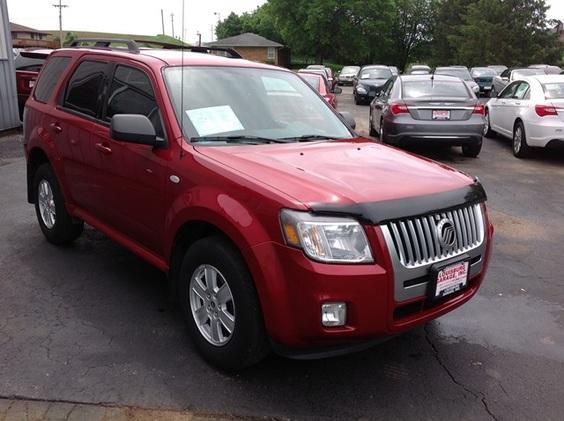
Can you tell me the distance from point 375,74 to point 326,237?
901 inches

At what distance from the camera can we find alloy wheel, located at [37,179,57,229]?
5.41 metres

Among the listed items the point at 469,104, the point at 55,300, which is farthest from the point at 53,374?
the point at 469,104

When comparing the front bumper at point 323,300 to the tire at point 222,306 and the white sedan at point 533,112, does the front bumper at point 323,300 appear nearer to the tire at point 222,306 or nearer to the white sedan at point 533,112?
the tire at point 222,306

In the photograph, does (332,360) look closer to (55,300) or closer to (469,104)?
(55,300)

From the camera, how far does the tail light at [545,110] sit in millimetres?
9883

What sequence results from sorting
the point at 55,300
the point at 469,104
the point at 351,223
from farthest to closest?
the point at 469,104
the point at 55,300
the point at 351,223

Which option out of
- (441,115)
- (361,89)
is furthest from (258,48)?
(441,115)

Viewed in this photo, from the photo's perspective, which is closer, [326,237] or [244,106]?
[326,237]

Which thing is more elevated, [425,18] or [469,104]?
[425,18]

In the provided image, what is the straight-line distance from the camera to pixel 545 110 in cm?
998

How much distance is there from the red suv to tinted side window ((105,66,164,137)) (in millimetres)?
14

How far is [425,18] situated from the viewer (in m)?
70.7

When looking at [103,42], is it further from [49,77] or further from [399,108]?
[399,108]

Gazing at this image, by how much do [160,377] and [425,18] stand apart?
73.8 metres
